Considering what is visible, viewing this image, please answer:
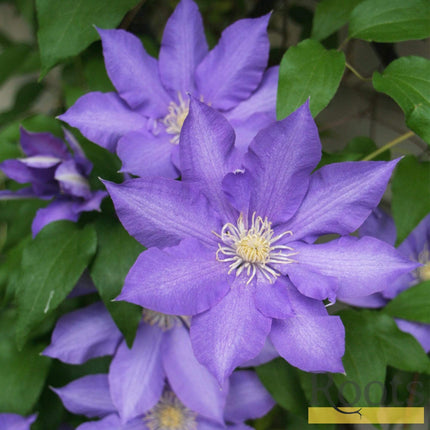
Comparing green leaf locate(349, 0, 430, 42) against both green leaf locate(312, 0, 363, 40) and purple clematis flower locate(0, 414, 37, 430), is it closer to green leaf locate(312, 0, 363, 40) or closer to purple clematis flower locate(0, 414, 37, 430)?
green leaf locate(312, 0, 363, 40)

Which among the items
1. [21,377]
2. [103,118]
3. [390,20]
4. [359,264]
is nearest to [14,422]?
[21,377]

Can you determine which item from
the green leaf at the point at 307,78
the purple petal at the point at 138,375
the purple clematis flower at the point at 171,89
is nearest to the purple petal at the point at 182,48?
the purple clematis flower at the point at 171,89

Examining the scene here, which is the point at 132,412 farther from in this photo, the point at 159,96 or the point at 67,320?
the point at 159,96

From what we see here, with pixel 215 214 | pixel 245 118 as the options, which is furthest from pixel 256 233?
pixel 245 118

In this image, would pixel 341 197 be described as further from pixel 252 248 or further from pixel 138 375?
pixel 138 375

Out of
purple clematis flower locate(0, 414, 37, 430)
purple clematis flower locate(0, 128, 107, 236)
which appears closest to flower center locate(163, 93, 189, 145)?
purple clematis flower locate(0, 128, 107, 236)
